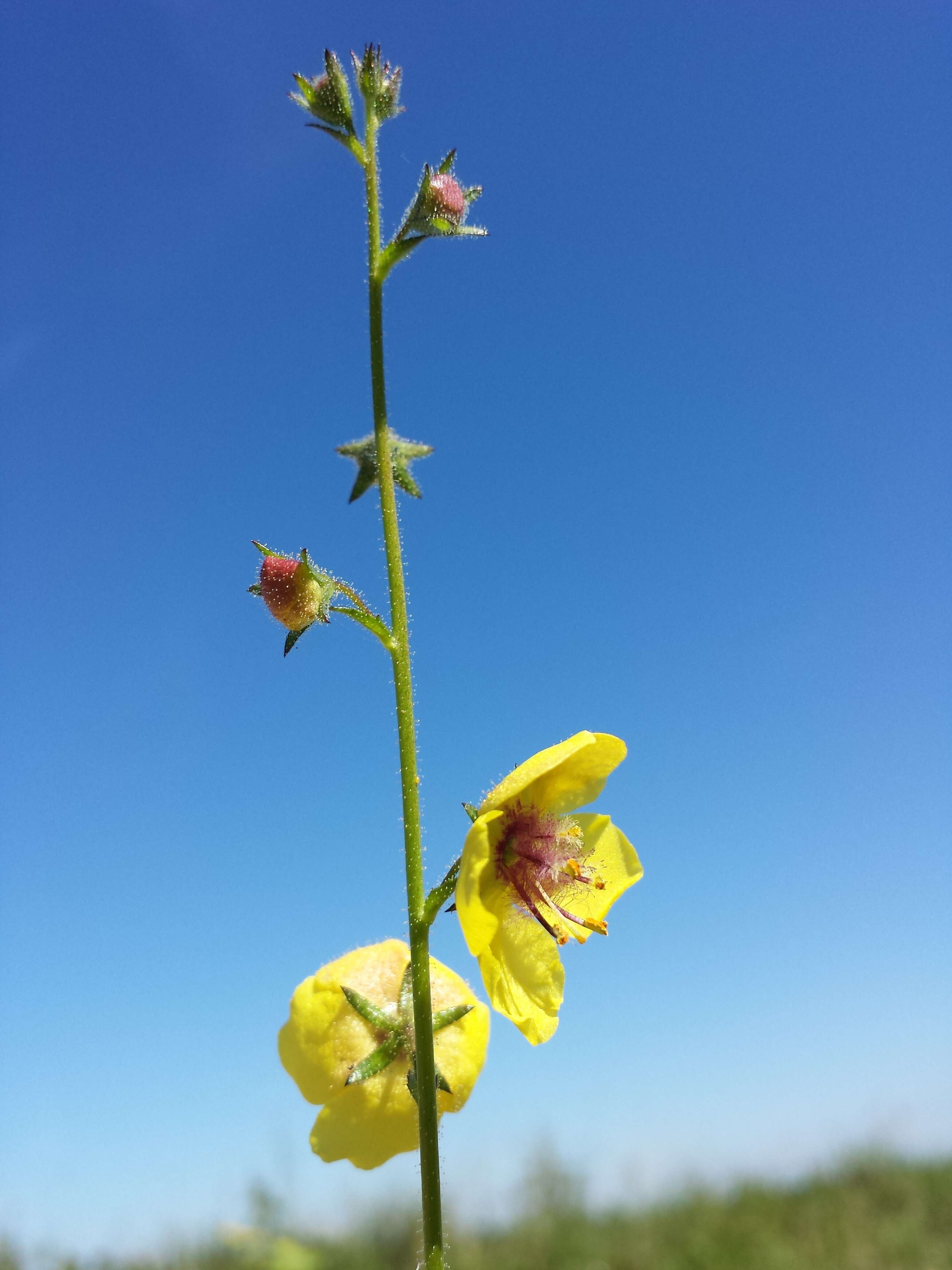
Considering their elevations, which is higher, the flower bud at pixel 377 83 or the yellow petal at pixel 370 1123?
the flower bud at pixel 377 83

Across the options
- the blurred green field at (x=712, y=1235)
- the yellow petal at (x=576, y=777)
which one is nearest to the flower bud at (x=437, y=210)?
the yellow petal at (x=576, y=777)

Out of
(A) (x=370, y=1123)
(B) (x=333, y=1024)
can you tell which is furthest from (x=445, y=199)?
(A) (x=370, y=1123)

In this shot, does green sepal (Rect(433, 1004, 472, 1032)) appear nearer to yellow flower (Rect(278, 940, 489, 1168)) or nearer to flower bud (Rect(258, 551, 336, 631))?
yellow flower (Rect(278, 940, 489, 1168))

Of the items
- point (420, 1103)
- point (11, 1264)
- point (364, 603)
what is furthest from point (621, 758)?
point (11, 1264)

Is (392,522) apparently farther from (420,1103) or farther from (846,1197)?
(846,1197)

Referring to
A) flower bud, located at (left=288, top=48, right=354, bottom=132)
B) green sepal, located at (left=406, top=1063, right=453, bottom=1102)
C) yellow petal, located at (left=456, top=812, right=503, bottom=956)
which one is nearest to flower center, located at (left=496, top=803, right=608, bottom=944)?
yellow petal, located at (left=456, top=812, right=503, bottom=956)

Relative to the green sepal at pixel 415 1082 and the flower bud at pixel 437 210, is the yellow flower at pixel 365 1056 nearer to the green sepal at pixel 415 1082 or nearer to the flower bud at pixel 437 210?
the green sepal at pixel 415 1082
